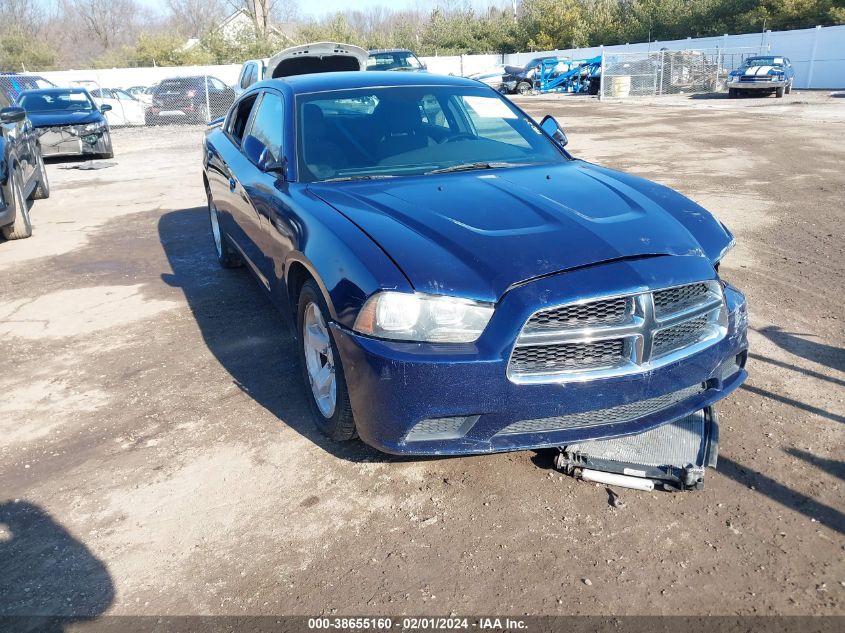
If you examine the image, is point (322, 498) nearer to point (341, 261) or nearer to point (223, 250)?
point (341, 261)

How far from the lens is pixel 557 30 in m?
54.7

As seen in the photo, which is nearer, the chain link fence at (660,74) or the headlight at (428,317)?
the headlight at (428,317)

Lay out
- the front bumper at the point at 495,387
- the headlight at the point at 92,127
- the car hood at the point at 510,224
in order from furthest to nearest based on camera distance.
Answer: the headlight at the point at 92,127 < the car hood at the point at 510,224 < the front bumper at the point at 495,387

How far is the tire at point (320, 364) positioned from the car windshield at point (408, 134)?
0.84 m

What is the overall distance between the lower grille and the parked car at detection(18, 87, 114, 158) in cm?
1448

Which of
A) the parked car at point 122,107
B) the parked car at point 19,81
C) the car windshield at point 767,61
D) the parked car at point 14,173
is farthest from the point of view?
the car windshield at point 767,61

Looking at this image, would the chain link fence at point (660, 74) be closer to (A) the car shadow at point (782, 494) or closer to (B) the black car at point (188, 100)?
(B) the black car at point (188, 100)

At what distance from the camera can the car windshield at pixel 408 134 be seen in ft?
13.2

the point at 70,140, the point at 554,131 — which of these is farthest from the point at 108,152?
the point at 554,131

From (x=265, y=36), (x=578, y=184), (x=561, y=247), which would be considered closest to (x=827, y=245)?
(x=578, y=184)

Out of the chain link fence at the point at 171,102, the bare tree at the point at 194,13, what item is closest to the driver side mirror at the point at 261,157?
the chain link fence at the point at 171,102

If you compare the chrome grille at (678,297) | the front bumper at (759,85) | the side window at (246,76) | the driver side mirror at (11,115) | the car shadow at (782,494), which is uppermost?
the side window at (246,76)

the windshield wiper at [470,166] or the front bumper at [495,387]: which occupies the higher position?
the windshield wiper at [470,166]

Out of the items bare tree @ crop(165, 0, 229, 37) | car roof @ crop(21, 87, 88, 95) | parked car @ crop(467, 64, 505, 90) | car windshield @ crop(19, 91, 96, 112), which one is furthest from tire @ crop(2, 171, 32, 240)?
bare tree @ crop(165, 0, 229, 37)
